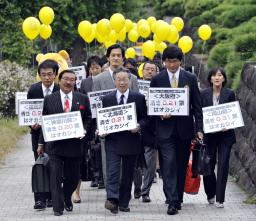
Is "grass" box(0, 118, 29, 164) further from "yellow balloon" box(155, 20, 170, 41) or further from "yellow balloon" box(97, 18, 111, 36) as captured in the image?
"yellow balloon" box(155, 20, 170, 41)

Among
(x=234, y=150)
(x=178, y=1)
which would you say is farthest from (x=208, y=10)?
(x=234, y=150)

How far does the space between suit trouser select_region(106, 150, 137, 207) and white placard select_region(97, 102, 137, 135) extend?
1.00ft

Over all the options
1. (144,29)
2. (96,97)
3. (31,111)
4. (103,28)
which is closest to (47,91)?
(31,111)

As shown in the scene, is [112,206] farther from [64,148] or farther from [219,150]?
[219,150]

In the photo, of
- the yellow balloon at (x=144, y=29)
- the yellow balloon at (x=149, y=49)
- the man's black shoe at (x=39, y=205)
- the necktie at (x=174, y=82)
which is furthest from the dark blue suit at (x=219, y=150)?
the yellow balloon at (x=144, y=29)

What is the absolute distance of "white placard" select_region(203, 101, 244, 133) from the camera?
13.2 metres

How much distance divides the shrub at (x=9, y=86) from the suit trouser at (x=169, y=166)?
13.2m

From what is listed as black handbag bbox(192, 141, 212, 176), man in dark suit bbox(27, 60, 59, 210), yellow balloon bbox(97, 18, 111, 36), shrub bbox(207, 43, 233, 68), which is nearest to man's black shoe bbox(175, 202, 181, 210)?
black handbag bbox(192, 141, 212, 176)

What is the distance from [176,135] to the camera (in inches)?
504

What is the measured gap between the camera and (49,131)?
492 inches

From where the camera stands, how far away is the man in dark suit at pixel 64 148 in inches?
492

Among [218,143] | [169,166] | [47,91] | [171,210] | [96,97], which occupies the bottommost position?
[171,210]

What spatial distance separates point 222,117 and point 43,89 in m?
2.30

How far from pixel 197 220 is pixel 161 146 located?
3.75ft
